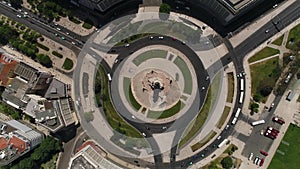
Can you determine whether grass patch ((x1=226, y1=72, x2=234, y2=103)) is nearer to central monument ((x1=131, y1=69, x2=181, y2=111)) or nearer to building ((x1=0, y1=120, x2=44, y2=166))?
central monument ((x1=131, y1=69, x2=181, y2=111))

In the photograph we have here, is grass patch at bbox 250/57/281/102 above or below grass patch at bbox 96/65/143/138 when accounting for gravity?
above

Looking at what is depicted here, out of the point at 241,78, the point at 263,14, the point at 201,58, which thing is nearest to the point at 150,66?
the point at 201,58

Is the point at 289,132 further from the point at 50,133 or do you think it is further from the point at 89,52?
the point at 50,133

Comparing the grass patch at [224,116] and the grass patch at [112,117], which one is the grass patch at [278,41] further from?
the grass patch at [112,117]

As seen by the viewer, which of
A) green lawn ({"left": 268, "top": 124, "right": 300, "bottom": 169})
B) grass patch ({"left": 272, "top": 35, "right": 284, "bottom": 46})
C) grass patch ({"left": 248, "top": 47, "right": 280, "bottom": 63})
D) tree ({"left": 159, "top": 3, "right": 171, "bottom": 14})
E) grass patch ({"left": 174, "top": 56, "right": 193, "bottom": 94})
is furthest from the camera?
grass patch ({"left": 174, "top": 56, "right": 193, "bottom": 94})

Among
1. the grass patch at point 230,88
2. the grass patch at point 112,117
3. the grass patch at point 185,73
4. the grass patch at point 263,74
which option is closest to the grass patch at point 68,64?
the grass patch at point 112,117

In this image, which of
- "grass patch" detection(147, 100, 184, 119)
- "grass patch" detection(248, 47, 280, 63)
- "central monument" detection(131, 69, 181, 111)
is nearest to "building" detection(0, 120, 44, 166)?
"central monument" detection(131, 69, 181, 111)
